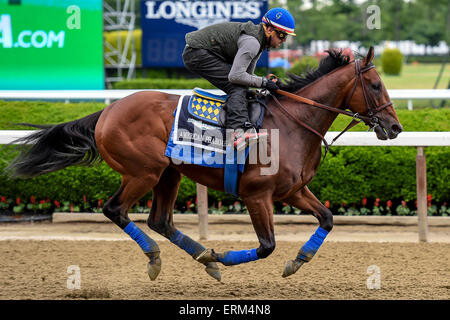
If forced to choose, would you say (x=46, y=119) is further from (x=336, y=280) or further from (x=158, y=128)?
(x=336, y=280)

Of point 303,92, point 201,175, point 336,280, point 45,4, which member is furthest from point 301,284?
point 45,4

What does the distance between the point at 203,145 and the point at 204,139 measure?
0.04 metres

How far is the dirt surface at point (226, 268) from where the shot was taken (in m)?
4.78

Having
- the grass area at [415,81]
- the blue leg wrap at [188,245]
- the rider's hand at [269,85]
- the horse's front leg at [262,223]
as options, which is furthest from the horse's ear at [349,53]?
the grass area at [415,81]

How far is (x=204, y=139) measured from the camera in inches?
188

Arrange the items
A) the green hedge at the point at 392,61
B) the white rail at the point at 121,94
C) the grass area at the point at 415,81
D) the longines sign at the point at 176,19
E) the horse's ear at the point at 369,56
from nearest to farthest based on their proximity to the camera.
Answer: the horse's ear at the point at 369,56 → the white rail at the point at 121,94 → the longines sign at the point at 176,19 → the grass area at the point at 415,81 → the green hedge at the point at 392,61

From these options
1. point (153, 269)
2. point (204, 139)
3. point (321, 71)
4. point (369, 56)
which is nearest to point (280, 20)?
point (321, 71)

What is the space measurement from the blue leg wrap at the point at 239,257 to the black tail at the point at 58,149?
49.7 inches

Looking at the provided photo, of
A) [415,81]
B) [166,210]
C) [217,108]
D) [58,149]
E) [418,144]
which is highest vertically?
[217,108]

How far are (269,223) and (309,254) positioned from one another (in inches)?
14.7

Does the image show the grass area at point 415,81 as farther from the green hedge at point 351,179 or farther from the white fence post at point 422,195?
the white fence post at point 422,195

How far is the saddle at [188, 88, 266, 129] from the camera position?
4777mm

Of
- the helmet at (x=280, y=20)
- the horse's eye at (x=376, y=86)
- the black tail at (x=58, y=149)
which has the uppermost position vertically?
the helmet at (x=280, y=20)

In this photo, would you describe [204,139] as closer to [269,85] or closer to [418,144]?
[269,85]
